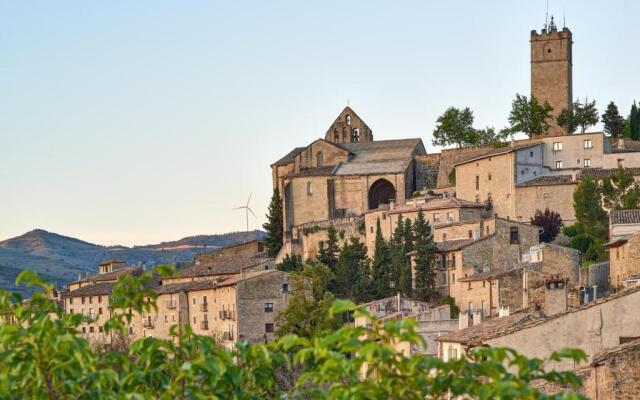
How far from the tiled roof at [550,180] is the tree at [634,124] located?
60.9 feet

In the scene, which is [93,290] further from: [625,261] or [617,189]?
[625,261]

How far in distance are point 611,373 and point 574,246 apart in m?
49.3

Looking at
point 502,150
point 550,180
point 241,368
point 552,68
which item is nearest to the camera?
point 241,368

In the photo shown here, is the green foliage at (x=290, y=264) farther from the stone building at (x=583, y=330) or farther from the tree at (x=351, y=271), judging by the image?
the stone building at (x=583, y=330)

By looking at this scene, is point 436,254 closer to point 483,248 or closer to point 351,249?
point 483,248

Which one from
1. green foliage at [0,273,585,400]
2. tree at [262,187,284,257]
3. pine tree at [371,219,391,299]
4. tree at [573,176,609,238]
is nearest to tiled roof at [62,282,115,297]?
tree at [262,187,284,257]

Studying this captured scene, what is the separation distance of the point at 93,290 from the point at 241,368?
284 feet

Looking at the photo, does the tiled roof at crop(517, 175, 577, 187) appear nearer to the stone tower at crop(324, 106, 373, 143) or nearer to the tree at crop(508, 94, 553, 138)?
the tree at crop(508, 94, 553, 138)

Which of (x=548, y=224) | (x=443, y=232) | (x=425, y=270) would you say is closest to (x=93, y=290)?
(x=443, y=232)

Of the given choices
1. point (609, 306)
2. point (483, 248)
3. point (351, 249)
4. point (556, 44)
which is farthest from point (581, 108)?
point (609, 306)

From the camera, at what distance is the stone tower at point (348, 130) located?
378 ft

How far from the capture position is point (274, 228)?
97438 mm

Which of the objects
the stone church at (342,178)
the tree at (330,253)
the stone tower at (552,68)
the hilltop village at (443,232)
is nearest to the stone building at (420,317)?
the hilltop village at (443,232)

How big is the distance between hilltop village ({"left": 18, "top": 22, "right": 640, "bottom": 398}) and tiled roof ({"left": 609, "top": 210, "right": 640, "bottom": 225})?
127 mm
